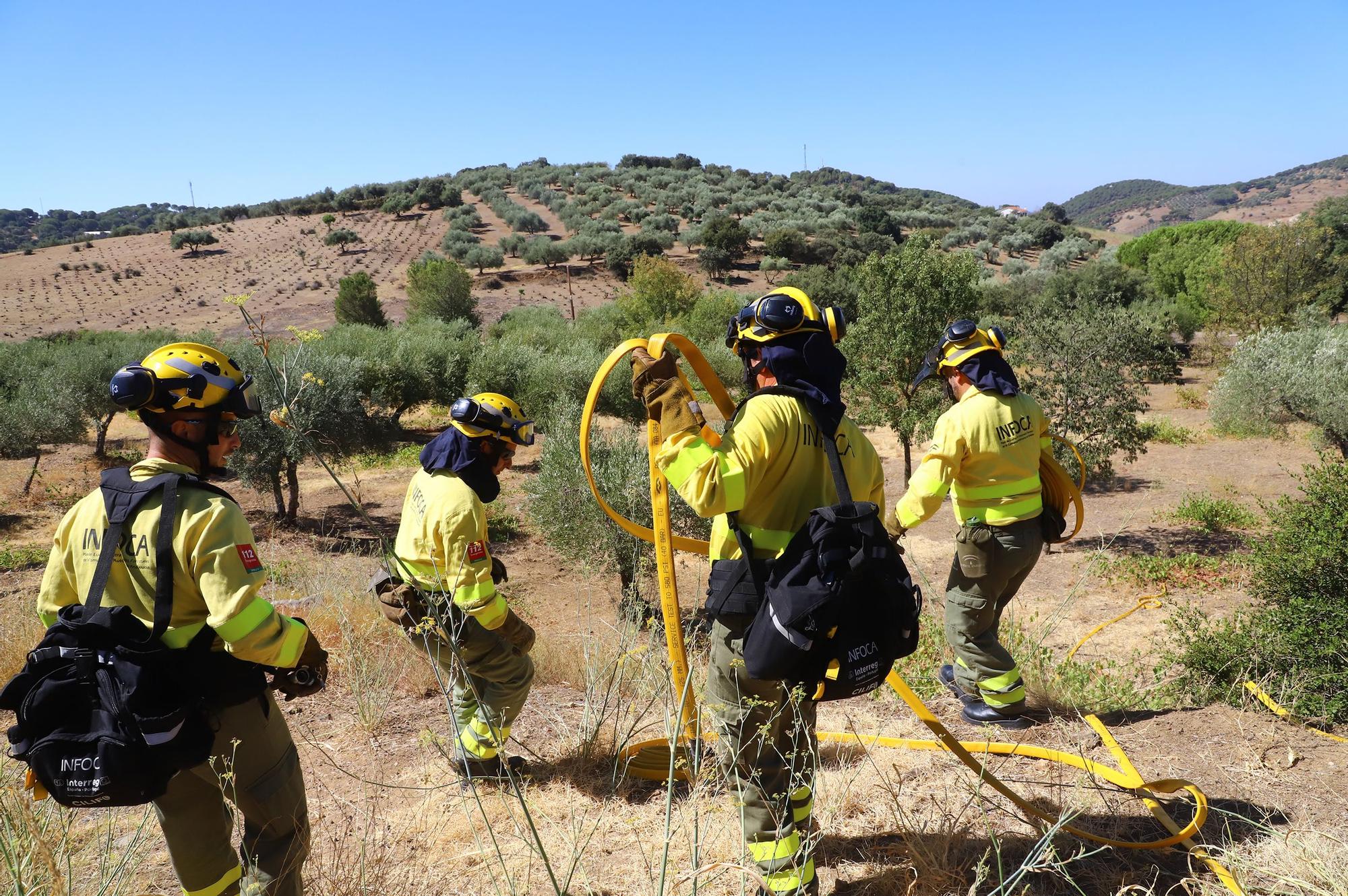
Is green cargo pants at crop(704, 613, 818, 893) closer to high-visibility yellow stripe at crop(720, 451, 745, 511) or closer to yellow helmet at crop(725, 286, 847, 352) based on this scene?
high-visibility yellow stripe at crop(720, 451, 745, 511)

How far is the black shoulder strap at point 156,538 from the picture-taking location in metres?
2.13

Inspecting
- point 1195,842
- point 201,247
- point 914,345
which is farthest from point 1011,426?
point 201,247

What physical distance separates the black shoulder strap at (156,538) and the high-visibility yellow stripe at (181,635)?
0.24 feet

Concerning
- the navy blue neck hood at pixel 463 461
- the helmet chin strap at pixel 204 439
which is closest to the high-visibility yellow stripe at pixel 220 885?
the helmet chin strap at pixel 204 439

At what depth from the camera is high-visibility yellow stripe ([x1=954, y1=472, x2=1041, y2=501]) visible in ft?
13.9

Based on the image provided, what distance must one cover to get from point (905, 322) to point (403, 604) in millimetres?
9597

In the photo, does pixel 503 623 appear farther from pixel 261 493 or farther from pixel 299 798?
pixel 261 493

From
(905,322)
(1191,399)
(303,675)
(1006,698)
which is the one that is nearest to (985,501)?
(1006,698)

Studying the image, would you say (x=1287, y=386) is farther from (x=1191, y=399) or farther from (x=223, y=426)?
(x=223, y=426)

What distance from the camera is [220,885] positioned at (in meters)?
2.37

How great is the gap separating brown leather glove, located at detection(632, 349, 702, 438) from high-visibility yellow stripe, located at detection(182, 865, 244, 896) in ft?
6.43

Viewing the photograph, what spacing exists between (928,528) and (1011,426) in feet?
32.1

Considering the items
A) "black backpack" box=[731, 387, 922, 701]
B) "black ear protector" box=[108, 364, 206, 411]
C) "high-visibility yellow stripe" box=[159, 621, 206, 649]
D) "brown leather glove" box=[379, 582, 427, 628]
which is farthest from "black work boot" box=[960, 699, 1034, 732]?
"black ear protector" box=[108, 364, 206, 411]

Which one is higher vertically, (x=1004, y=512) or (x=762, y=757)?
(x=1004, y=512)
